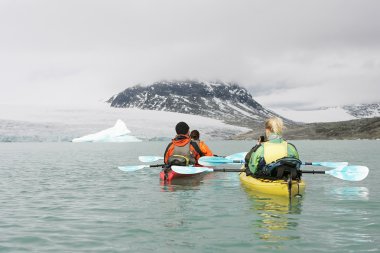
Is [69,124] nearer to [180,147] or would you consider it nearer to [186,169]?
[180,147]

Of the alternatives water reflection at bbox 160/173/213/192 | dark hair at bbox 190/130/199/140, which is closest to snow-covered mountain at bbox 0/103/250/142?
dark hair at bbox 190/130/199/140

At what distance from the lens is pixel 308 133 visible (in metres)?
188

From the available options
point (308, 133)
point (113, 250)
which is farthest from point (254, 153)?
point (308, 133)

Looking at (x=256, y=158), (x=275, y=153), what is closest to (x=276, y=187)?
(x=275, y=153)

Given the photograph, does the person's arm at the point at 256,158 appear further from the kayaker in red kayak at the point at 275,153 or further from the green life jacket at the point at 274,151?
the green life jacket at the point at 274,151

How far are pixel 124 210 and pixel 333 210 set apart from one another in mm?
5427

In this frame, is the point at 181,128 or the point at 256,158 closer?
the point at 256,158

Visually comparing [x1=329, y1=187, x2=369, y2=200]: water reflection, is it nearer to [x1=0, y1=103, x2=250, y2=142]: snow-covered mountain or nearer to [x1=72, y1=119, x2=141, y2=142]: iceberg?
[x1=72, y1=119, x2=141, y2=142]: iceberg

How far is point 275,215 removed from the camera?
1026cm

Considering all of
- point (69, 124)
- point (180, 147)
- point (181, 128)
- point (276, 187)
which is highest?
point (69, 124)

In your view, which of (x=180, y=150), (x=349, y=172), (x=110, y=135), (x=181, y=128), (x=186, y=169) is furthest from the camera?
(x=110, y=135)

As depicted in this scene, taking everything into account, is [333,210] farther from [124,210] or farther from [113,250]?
[113,250]

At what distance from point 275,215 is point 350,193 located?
5303mm

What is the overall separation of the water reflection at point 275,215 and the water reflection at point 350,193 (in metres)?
1.84
